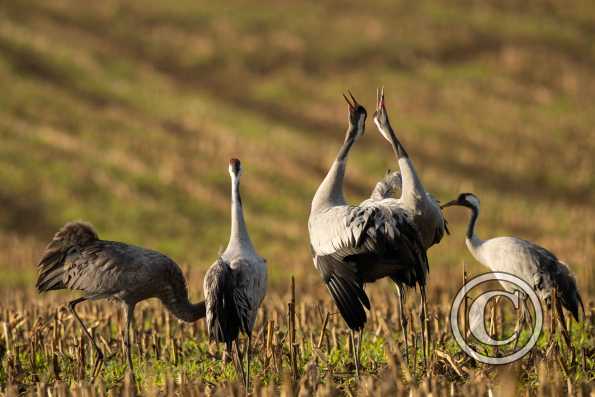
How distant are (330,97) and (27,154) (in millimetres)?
13927

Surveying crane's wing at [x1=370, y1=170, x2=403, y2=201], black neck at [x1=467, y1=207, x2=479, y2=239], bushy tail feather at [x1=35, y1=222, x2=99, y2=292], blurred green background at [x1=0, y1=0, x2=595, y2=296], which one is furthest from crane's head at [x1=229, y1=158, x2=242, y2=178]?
blurred green background at [x1=0, y1=0, x2=595, y2=296]

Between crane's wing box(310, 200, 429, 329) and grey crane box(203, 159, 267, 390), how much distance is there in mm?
580

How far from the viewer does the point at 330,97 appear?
116ft

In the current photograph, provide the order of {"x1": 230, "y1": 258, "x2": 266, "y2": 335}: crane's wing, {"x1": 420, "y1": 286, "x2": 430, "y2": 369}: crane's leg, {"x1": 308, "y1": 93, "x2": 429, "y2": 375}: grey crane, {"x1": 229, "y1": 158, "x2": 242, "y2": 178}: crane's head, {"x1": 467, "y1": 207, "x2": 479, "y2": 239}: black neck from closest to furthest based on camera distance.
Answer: {"x1": 308, "y1": 93, "x2": 429, "y2": 375}: grey crane → {"x1": 230, "y1": 258, "x2": 266, "y2": 335}: crane's wing → {"x1": 420, "y1": 286, "x2": 430, "y2": 369}: crane's leg → {"x1": 229, "y1": 158, "x2": 242, "y2": 178}: crane's head → {"x1": 467, "y1": 207, "x2": 479, "y2": 239}: black neck

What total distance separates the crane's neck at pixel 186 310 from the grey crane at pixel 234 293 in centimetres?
94

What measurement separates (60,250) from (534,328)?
458 cm

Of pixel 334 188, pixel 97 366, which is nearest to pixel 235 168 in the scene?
pixel 334 188

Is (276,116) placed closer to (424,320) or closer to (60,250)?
(60,250)

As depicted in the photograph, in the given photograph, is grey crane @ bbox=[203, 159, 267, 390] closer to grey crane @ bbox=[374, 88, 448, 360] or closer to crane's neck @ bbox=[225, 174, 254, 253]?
crane's neck @ bbox=[225, 174, 254, 253]

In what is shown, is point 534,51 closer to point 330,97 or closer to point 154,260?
point 330,97

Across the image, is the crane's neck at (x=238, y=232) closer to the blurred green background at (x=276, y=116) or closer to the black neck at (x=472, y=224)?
the black neck at (x=472, y=224)

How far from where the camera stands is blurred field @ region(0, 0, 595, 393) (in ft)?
72.3

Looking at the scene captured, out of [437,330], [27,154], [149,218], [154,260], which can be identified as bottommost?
[437,330]

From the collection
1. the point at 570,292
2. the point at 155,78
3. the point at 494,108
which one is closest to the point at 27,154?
the point at 155,78
